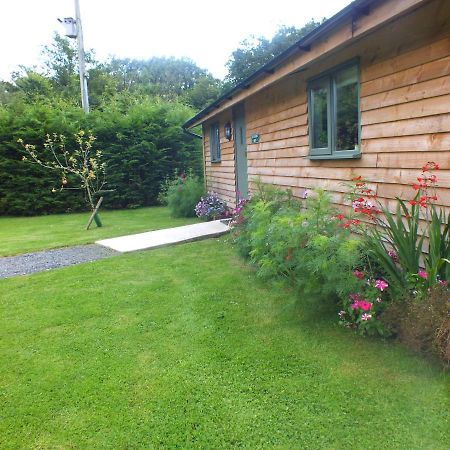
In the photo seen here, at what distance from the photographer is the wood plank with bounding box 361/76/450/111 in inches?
103

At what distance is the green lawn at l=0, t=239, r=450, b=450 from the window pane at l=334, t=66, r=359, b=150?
1.65 meters

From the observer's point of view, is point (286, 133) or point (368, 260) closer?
point (368, 260)

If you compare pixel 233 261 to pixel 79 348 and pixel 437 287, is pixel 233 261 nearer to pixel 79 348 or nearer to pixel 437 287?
pixel 79 348

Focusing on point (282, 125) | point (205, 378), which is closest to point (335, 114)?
point (282, 125)

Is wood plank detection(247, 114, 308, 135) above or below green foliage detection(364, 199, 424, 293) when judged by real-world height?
above

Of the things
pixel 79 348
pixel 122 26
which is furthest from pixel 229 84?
pixel 79 348

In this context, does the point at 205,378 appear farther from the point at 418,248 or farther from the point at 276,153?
the point at 276,153

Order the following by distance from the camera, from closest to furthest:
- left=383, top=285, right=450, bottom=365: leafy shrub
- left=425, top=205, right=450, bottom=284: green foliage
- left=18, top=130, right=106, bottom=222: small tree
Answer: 1. left=383, top=285, right=450, bottom=365: leafy shrub
2. left=425, top=205, right=450, bottom=284: green foliage
3. left=18, top=130, right=106, bottom=222: small tree

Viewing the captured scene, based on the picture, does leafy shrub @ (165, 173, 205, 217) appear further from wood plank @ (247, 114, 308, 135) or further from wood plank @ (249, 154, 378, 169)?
wood plank @ (247, 114, 308, 135)

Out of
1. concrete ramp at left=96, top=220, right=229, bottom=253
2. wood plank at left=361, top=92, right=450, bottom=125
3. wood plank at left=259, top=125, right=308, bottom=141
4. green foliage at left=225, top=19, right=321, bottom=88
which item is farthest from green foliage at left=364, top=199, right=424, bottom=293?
green foliage at left=225, top=19, right=321, bottom=88

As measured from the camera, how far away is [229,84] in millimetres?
23484

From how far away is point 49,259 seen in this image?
5.32 m

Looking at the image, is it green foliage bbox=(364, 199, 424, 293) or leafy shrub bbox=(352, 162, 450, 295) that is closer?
leafy shrub bbox=(352, 162, 450, 295)

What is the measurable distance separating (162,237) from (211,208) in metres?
2.11
